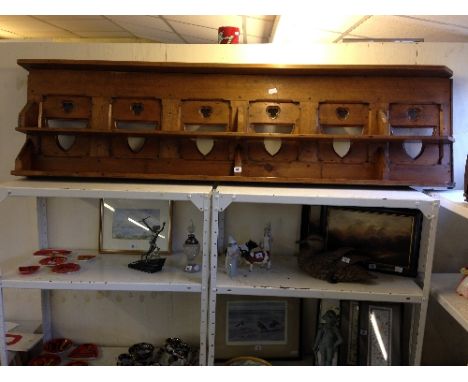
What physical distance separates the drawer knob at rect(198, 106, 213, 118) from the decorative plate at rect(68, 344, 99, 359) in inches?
51.4

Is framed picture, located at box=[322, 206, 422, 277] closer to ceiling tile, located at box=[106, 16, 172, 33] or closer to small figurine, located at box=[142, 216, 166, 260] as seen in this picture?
small figurine, located at box=[142, 216, 166, 260]

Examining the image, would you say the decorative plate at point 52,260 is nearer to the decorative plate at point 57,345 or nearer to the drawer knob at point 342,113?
the decorative plate at point 57,345

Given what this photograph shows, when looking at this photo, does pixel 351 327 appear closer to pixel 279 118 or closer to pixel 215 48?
pixel 279 118

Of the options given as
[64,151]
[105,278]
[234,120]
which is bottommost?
[105,278]

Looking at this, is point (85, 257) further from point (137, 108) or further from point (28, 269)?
point (137, 108)

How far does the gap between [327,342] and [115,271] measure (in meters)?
0.98

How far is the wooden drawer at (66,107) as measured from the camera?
1670 millimetres

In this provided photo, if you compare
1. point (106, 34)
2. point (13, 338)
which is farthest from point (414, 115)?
point (106, 34)

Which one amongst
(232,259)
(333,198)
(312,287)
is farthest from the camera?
(232,259)

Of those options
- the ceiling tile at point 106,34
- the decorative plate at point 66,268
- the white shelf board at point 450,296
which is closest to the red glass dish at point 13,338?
the decorative plate at point 66,268

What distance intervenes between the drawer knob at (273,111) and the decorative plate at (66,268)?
43.6 inches

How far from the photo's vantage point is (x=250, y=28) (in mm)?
2365

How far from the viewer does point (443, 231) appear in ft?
5.78

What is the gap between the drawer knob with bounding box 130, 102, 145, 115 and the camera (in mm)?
1661
